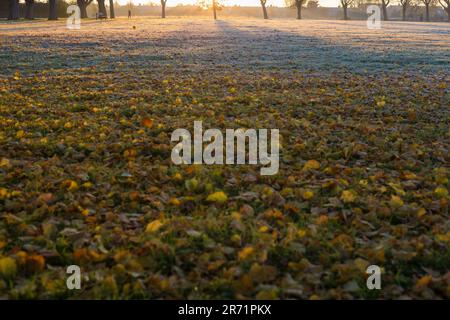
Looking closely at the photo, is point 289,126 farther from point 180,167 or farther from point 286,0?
point 286,0

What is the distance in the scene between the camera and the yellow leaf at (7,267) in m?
3.04

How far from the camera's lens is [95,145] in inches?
232

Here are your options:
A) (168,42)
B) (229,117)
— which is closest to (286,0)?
(168,42)

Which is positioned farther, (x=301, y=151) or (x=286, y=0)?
(x=286, y=0)

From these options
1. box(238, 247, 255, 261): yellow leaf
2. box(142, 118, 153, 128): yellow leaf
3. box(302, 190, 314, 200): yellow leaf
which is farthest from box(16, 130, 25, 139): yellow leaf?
box(238, 247, 255, 261): yellow leaf

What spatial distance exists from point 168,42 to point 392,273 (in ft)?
73.4

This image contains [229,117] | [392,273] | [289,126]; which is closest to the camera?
[392,273]

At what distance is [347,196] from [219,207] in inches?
48.9

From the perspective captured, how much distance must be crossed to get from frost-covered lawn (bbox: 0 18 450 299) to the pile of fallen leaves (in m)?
0.02

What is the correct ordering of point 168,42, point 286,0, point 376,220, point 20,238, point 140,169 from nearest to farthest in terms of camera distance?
point 20,238, point 376,220, point 140,169, point 168,42, point 286,0

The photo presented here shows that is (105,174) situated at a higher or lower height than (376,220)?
higher

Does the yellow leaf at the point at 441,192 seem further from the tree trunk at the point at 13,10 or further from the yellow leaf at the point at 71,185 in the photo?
the tree trunk at the point at 13,10

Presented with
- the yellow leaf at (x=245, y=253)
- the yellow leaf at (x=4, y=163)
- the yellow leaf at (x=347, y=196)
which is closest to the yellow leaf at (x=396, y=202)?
the yellow leaf at (x=347, y=196)
